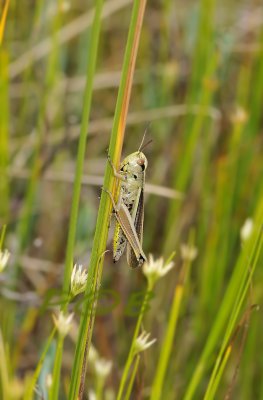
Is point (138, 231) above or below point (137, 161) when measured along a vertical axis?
below

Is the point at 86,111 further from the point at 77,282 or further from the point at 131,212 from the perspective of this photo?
the point at 131,212

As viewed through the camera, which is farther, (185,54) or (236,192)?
(185,54)

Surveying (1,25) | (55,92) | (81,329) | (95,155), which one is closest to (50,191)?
(95,155)

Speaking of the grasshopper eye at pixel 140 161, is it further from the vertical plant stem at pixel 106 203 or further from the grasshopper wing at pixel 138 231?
the vertical plant stem at pixel 106 203

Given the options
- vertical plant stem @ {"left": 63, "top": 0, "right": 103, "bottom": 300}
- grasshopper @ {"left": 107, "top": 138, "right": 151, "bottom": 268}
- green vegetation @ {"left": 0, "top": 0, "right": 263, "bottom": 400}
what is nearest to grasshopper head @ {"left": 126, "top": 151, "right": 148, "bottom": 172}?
grasshopper @ {"left": 107, "top": 138, "right": 151, "bottom": 268}

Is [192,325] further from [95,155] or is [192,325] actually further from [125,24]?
[125,24]

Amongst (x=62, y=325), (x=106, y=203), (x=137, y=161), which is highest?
(x=137, y=161)

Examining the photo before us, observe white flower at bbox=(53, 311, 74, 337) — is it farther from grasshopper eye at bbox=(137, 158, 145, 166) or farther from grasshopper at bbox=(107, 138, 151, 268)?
grasshopper eye at bbox=(137, 158, 145, 166)

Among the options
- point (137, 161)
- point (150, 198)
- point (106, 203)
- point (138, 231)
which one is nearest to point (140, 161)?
point (137, 161)
